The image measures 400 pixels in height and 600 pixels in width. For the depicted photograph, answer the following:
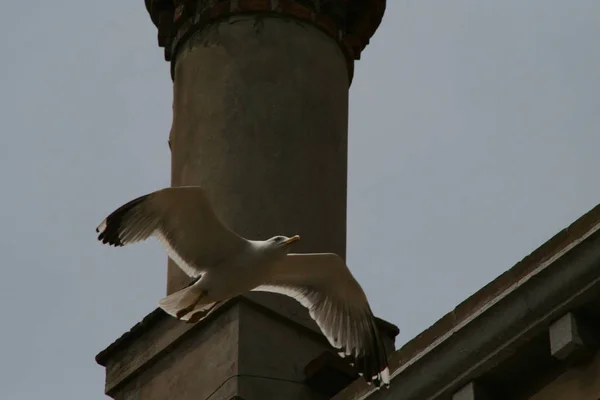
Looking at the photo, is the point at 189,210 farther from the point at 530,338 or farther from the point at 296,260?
the point at 530,338

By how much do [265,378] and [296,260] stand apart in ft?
4.14

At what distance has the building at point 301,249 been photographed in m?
20.8

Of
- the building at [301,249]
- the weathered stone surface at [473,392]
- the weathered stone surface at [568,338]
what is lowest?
the weathered stone surface at [473,392]

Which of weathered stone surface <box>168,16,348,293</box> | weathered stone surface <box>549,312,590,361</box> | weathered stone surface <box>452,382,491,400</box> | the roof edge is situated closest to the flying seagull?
weathered stone surface <box>168,16,348,293</box>

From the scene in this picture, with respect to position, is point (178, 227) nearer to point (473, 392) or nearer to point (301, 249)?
point (301, 249)

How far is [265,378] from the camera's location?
24.1 m

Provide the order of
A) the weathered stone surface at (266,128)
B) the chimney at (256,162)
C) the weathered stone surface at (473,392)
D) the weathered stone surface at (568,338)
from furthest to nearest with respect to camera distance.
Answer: the weathered stone surface at (266,128) → the chimney at (256,162) → the weathered stone surface at (473,392) → the weathered stone surface at (568,338)

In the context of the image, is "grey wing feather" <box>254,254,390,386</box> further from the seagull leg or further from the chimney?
the seagull leg

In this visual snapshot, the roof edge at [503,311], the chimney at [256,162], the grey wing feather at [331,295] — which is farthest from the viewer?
the grey wing feather at [331,295]

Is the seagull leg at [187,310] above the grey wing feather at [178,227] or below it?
below

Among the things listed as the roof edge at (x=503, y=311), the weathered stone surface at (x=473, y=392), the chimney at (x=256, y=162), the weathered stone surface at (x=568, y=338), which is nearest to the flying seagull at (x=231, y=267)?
the chimney at (x=256, y=162)

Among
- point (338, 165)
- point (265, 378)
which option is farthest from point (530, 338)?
point (338, 165)

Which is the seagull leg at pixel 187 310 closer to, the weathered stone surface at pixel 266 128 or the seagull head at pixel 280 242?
the seagull head at pixel 280 242

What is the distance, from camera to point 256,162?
25719mm
